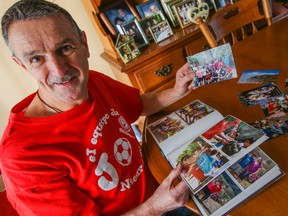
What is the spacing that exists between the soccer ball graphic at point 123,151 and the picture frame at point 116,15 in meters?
1.16

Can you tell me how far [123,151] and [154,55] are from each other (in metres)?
0.99

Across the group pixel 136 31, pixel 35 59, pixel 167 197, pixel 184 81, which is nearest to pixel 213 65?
pixel 184 81

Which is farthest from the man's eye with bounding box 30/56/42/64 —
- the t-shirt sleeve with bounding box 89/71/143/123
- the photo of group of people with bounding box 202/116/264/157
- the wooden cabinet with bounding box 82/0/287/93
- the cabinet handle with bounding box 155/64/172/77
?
the cabinet handle with bounding box 155/64/172/77

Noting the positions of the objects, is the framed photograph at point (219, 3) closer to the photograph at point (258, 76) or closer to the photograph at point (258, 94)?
the photograph at point (258, 76)

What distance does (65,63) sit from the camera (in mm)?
823

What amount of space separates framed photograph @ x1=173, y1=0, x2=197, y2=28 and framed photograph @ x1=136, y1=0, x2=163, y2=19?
15 centimetres

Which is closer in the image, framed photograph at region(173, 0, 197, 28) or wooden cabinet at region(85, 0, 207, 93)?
wooden cabinet at region(85, 0, 207, 93)

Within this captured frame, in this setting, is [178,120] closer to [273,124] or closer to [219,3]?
[273,124]

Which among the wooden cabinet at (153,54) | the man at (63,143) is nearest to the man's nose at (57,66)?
the man at (63,143)

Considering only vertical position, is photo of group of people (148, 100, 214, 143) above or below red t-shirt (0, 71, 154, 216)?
below

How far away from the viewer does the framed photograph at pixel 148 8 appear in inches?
74.6

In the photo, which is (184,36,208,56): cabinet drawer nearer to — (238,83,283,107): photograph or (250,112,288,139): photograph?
(238,83,283,107): photograph

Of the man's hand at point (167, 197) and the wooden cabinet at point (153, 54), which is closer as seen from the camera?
the man's hand at point (167, 197)

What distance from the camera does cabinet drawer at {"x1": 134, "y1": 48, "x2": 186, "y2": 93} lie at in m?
1.76
